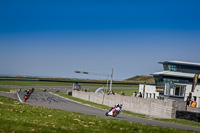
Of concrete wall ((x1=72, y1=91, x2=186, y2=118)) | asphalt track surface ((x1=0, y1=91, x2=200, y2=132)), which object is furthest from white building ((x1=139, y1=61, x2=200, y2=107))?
asphalt track surface ((x1=0, y1=91, x2=200, y2=132))

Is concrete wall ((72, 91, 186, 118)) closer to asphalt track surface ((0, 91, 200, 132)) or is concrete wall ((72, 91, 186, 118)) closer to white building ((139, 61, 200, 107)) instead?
asphalt track surface ((0, 91, 200, 132))

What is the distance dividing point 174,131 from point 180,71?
57427 mm

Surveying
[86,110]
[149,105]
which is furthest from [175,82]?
[86,110]

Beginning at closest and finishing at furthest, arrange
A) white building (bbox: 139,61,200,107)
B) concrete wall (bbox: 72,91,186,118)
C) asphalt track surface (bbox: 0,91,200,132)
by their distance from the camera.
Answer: asphalt track surface (bbox: 0,91,200,132) → concrete wall (bbox: 72,91,186,118) → white building (bbox: 139,61,200,107)

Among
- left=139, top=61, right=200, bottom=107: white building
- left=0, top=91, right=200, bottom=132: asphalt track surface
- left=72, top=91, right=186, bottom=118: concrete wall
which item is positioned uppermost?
left=139, top=61, right=200, bottom=107: white building

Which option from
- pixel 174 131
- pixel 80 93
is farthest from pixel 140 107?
pixel 80 93

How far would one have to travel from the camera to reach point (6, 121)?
1347cm

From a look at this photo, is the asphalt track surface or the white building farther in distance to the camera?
the white building

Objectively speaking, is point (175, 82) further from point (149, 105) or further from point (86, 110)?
point (86, 110)

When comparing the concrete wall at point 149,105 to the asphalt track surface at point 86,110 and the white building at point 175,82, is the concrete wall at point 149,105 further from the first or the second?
the white building at point 175,82

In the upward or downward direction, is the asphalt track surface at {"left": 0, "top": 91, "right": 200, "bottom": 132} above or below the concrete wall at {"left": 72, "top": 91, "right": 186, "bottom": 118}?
below

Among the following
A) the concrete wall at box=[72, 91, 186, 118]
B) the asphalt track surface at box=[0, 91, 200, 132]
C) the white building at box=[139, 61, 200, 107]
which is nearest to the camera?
the asphalt track surface at box=[0, 91, 200, 132]

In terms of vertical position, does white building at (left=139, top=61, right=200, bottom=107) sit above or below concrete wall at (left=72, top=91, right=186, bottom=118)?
above

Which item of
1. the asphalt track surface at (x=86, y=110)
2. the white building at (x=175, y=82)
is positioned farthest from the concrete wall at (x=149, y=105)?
the white building at (x=175, y=82)
